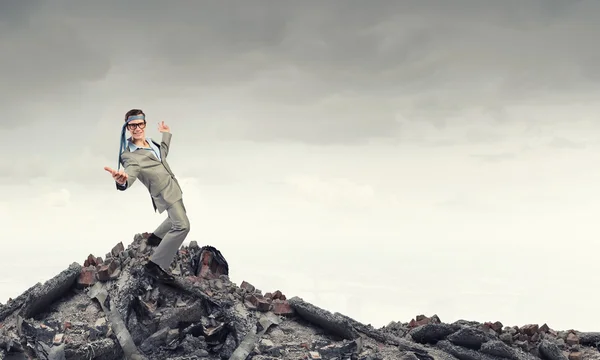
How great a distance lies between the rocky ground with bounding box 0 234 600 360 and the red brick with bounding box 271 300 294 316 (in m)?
0.02

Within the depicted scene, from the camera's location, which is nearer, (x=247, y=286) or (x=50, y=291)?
(x=50, y=291)

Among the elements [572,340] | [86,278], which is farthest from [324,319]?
[572,340]

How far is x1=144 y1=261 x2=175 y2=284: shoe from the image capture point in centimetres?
1427

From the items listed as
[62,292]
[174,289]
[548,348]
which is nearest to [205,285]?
[174,289]

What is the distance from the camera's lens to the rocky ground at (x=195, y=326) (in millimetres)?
13531

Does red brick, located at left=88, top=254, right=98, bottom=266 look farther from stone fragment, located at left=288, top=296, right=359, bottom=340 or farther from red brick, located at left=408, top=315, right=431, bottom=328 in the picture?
red brick, located at left=408, top=315, right=431, bottom=328

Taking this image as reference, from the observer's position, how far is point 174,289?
14.5m

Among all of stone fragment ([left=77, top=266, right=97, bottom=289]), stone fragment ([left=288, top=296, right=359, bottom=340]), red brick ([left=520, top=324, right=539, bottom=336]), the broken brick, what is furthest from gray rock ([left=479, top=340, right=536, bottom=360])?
stone fragment ([left=77, top=266, right=97, bottom=289])

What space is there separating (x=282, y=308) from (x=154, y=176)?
12.9 feet

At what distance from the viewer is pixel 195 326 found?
45.5ft

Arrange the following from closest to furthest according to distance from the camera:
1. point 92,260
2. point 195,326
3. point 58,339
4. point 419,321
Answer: point 58,339, point 195,326, point 92,260, point 419,321

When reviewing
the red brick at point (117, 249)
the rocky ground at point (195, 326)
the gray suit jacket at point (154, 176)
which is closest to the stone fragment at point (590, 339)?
the rocky ground at point (195, 326)

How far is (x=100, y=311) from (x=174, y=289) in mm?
1509

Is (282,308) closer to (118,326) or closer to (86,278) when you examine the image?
(118,326)
